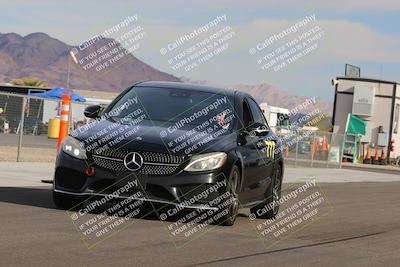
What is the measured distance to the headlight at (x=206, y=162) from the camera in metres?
9.80

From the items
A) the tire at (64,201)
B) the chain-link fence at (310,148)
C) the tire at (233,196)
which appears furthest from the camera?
the chain-link fence at (310,148)

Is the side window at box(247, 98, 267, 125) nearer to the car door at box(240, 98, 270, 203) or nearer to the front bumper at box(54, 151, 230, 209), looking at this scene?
the car door at box(240, 98, 270, 203)

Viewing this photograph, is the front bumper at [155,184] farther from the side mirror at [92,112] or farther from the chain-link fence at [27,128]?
the chain-link fence at [27,128]

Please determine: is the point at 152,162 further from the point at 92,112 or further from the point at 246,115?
the point at 246,115

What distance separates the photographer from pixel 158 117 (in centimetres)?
1077

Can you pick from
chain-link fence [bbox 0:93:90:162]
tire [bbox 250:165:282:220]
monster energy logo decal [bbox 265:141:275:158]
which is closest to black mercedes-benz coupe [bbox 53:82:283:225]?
monster energy logo decal [bbox 265:141:275:158]

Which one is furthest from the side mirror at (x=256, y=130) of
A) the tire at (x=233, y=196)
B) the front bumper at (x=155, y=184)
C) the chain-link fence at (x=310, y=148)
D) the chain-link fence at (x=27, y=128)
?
the chain-link fence at (x=310, y=148)

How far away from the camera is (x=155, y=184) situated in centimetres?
964

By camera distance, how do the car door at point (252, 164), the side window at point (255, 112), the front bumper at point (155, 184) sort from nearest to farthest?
the front bumper at point (155, 184) → the car door at point (252, 164) → the side window at point (255, 112)

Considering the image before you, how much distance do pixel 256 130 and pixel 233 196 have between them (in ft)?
4.00

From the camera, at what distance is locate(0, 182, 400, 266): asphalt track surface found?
7301 millimetres

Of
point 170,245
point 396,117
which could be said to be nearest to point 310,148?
point 170,245

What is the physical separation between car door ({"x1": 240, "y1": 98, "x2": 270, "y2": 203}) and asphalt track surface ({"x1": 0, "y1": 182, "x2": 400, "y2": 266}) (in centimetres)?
41

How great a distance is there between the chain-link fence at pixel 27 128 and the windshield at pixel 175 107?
995 cm
